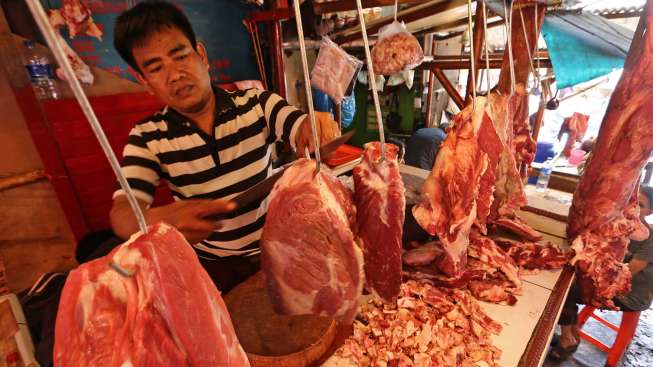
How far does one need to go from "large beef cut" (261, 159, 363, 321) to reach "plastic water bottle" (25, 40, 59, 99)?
356 centimetres

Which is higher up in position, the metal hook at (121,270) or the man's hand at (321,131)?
the man's hand at (321,131)

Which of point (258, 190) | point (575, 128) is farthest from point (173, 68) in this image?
point (575, 128)

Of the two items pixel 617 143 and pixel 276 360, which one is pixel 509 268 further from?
pixel 276 360

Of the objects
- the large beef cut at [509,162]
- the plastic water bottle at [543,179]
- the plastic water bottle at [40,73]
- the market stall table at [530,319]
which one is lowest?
the plastic water bottle at [543,179]

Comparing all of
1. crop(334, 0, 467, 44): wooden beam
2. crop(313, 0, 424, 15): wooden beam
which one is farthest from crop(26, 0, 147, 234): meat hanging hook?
crop(334, 0, 467, 44): wooden beam

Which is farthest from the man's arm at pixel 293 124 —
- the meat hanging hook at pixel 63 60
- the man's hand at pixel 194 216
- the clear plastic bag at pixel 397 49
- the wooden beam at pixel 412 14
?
the wooden beam at pixel 412 14

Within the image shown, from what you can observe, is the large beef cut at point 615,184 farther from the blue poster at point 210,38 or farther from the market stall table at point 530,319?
the blue poster at point 210,38

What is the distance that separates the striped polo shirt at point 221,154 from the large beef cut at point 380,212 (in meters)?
0.86

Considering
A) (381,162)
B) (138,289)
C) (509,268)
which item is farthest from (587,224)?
(138,289)

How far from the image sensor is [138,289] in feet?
2.89

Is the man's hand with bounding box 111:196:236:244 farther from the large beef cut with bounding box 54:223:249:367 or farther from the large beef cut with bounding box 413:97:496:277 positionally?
the large beef cut with bounding box 413:97:496:277

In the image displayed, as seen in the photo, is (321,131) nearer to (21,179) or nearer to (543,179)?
(21,179)

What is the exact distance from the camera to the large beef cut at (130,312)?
86 centimetres

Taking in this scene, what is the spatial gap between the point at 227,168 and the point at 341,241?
125 cm
